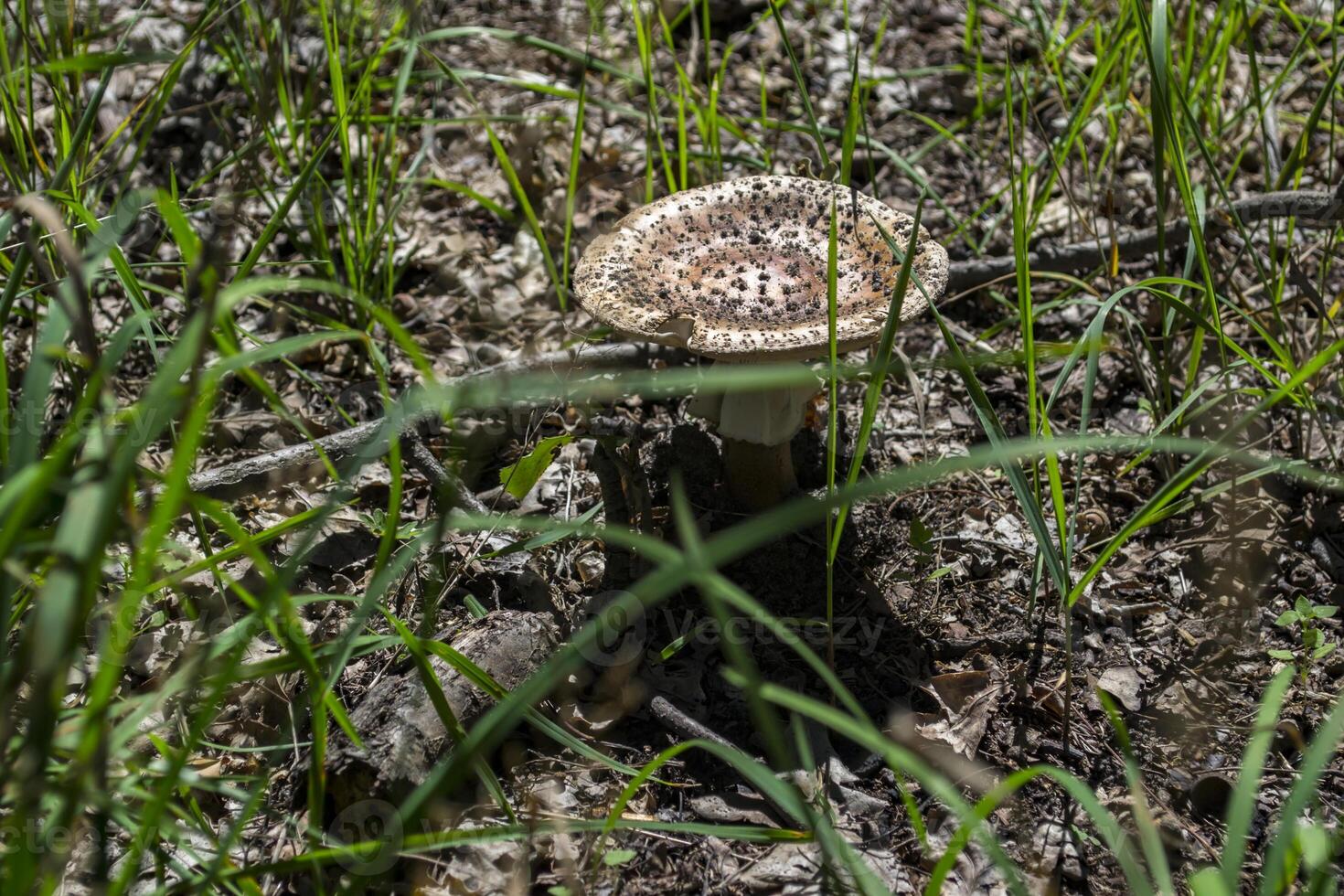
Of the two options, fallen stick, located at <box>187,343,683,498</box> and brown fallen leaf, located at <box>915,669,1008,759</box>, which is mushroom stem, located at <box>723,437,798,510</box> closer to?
fallen stick, located at <box>187,343,683,498</box>

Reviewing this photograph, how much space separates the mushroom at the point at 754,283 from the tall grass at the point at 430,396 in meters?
0.16

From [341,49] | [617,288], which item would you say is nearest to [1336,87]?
[617,288]

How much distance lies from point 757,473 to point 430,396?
1942 mm

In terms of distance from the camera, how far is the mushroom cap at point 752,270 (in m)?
2.96

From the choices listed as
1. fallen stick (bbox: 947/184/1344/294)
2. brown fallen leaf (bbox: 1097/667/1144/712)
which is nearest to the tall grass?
fallen stick (bbox: 947/184/1344/294)

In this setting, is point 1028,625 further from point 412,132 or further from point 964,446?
point 412,132

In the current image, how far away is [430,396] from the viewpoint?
72.4 inches

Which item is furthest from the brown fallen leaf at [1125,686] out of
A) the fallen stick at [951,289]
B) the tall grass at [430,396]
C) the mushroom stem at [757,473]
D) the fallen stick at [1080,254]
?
the fallen stick at [1080,254]

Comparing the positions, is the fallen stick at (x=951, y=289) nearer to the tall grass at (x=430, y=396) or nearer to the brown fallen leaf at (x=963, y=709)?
the tall grass at (x=430, y=396)

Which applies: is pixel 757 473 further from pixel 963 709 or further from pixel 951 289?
pixel 951 289

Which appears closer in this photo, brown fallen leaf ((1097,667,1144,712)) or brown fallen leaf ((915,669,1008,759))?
brown fallen leaf ((915,669,1008,759))

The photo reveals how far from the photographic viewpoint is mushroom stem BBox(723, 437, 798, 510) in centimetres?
360

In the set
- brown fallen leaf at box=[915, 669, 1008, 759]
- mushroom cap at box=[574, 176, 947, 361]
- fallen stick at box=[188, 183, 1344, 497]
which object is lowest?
brown fallen leaf at box=[915, 669, 1008, 759]

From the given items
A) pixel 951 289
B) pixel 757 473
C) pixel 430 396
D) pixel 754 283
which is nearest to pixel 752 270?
pixel 754 283
